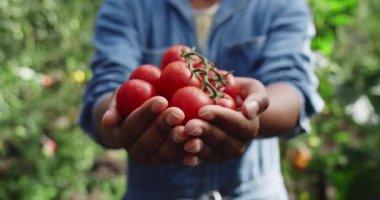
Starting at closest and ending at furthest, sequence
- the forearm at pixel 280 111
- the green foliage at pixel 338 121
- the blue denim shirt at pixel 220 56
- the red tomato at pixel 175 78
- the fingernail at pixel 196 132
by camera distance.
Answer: the fingernail at pixel 196 132 → the red tomato at pixel 175 78 → the forearm at pixel 280 111 → the blue denim shirt at pixel 220 56 → the green foliage at pixel 338 121

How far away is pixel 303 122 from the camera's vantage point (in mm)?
1650

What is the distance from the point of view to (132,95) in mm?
1363

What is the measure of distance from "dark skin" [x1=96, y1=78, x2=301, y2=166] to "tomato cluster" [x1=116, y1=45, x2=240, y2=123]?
0.03 metres

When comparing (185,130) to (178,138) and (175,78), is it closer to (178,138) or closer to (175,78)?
(178,138)

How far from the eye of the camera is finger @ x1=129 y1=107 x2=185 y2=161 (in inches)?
49.1

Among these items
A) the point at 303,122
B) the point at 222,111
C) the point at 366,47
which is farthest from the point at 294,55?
the point at 366,47

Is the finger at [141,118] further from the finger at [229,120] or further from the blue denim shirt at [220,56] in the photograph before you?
the blue denim shirt at [220,56]

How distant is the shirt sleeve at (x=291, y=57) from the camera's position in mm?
1635

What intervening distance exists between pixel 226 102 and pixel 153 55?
387 mm

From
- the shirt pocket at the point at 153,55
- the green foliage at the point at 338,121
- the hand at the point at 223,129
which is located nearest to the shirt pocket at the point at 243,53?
the shirt pocket at the point at 153,55

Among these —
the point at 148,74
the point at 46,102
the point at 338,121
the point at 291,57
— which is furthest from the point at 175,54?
the point at 338,121

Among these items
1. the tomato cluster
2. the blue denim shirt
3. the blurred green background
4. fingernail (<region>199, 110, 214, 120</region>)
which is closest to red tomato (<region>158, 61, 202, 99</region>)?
the tomato cluster

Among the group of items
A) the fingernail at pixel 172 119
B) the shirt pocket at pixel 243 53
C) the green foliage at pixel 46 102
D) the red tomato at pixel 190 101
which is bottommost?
the green foliage at pixel 46 102

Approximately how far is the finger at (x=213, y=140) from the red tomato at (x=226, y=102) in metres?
0.06
